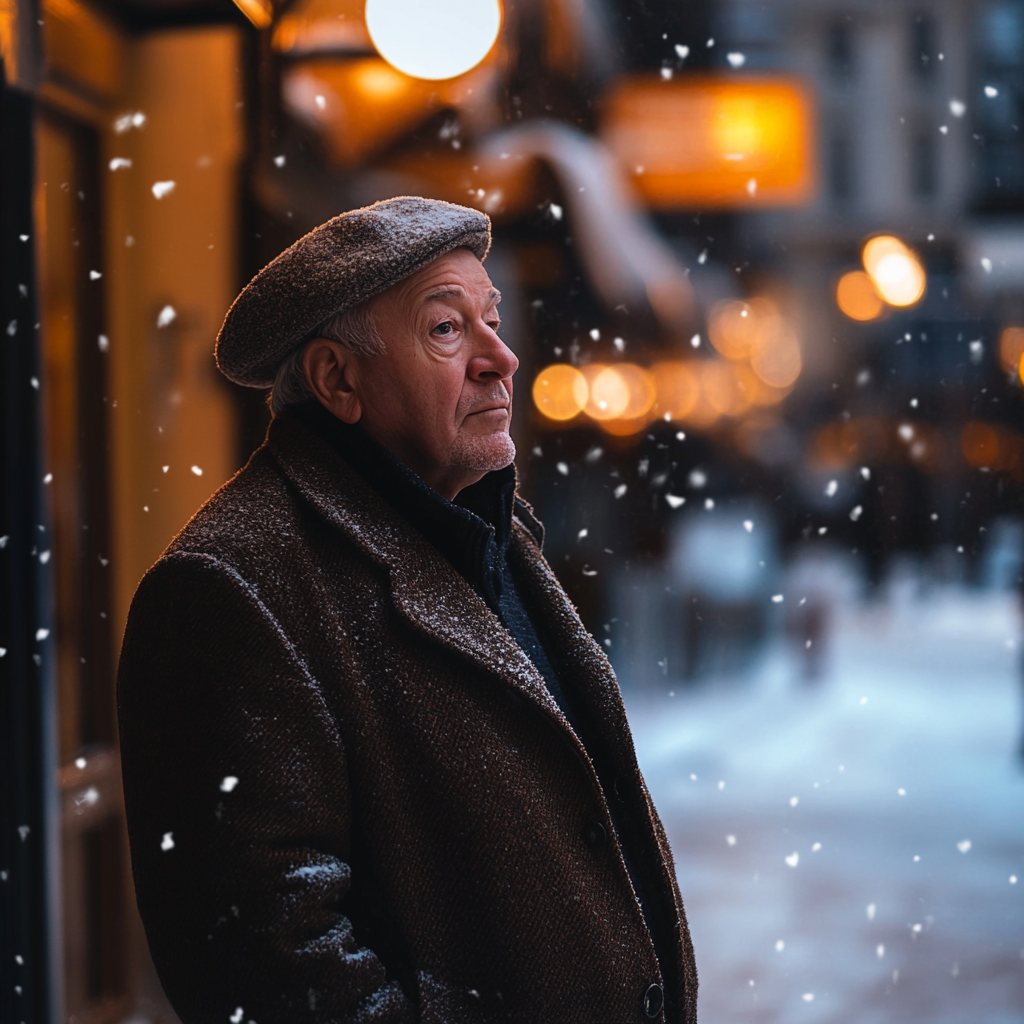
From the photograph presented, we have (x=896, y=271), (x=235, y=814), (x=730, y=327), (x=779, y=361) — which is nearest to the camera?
(x=235, y=814)

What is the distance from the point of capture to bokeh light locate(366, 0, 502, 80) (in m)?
2.17

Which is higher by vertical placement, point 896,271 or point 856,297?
point 856,297


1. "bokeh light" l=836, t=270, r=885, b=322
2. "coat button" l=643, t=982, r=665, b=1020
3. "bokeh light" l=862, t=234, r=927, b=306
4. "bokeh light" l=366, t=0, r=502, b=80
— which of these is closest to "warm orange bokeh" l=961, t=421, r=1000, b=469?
"bokeh light" l=862, t=234, r=927, b=306

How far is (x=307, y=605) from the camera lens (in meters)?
1.08

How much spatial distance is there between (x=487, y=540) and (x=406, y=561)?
112mm

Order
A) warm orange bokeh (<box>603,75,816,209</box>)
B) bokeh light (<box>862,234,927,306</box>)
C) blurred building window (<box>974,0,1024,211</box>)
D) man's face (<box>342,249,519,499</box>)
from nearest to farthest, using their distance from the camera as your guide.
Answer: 1. man's face (<box>342,249,519,499</box>)
2. warm orange bokeh (<box>603,75,816,209</box>)
3. blurred building window (<box>974,0,1024,211</box>)
4. bokeh light (<box>862,234,927,306</box>)

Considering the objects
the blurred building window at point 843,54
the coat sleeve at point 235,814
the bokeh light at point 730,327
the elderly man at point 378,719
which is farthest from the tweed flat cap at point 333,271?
the blurred building window at point 843,54

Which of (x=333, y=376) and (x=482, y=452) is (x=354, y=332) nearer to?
(x=333, y=376)

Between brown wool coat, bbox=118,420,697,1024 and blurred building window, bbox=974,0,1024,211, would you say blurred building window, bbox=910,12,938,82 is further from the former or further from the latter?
brown wool coat, bbox=118,420,697,1024

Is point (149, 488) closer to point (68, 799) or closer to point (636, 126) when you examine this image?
point (68, 799)

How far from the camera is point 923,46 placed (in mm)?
2889

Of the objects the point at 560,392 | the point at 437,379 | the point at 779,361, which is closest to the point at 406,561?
the point at 437,379

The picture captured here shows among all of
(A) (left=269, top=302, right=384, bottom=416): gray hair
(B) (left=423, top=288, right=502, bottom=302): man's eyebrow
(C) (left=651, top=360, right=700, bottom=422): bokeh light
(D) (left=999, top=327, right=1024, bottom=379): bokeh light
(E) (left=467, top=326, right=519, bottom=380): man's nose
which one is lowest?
(E) (left=467, top=326, right=519, bottom=380): man's nose

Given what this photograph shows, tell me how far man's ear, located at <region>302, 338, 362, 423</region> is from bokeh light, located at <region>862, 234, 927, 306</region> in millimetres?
2245
